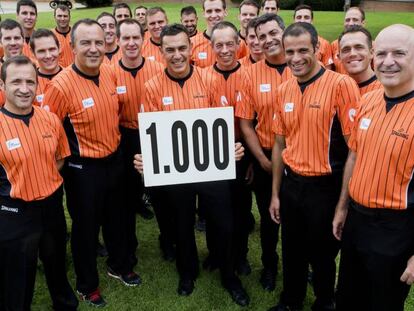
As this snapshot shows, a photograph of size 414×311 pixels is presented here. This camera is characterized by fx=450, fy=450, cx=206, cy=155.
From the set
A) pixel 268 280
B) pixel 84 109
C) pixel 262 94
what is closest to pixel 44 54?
pixel 84 109

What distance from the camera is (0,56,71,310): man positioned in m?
3.47

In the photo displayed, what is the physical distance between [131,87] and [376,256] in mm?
3116

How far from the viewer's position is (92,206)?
4.27 meters

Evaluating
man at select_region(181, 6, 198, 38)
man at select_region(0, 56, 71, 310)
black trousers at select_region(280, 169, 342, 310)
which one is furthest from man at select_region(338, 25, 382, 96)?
man at select_region(181, 6, 198, 38)

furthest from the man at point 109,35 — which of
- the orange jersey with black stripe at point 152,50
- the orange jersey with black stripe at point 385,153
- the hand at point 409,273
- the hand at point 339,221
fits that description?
the hand at point 409,273

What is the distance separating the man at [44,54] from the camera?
4.82 metres

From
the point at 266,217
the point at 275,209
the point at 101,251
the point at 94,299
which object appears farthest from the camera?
the point at 101,251

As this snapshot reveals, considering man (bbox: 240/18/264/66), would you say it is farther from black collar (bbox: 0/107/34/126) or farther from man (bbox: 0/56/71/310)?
black collar (bbox: 0/107/34/126)

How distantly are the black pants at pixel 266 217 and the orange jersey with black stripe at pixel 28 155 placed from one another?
2045mm

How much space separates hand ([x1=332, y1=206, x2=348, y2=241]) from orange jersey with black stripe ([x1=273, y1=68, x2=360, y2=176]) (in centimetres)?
32

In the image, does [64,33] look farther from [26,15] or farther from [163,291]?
[163,291]

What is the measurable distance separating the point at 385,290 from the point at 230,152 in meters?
1.67

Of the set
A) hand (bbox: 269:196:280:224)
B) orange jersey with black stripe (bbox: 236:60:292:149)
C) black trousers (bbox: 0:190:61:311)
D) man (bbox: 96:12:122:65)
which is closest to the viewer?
black trousers (bbox: 0:190:61:311)

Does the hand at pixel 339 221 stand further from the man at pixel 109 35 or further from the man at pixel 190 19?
the man at pixel 190 19
